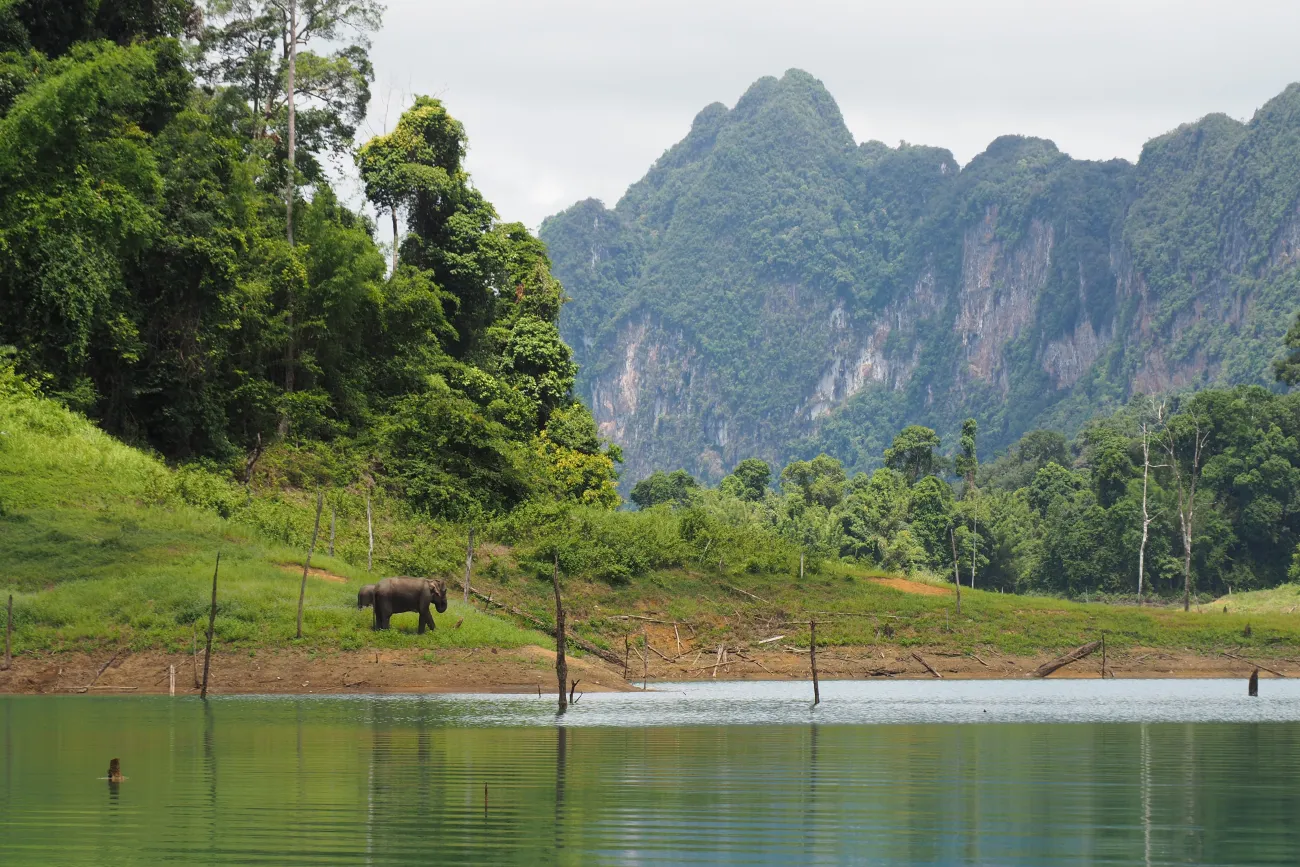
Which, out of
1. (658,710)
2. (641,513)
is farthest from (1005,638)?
(658,710)

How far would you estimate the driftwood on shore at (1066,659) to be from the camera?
51297 millimetres

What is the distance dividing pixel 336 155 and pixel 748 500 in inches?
2476

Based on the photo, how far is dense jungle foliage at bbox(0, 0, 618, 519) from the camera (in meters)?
45.8

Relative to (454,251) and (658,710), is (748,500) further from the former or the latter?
(658,710)

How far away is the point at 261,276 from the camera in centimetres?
5597

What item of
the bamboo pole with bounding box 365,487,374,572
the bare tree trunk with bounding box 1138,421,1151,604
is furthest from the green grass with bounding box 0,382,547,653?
the bare tree trunk with bounding box 1138,421,1151,604

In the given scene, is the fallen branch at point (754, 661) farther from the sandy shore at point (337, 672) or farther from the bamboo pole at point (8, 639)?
the bamboo pole at point (8, 639)

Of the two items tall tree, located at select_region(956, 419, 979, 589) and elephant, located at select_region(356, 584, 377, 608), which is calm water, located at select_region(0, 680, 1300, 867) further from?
tall tree, located at select_region(956, 419, 979, 589)

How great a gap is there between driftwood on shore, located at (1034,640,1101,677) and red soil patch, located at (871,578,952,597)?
21.0 ft

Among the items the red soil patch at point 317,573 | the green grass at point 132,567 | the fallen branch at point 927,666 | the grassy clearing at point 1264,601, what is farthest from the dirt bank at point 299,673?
the grassy clearing at point 1264,601

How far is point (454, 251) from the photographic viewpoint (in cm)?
6969

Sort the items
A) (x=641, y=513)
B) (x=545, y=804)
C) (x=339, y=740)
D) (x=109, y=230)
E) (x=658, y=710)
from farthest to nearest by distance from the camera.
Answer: (x=641, y=513), (x=109, y=230), (x=658, y=710), (x=339, y=740), (x=545, y=804)

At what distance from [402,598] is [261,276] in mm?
22319

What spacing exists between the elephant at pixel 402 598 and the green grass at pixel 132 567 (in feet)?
1.59
